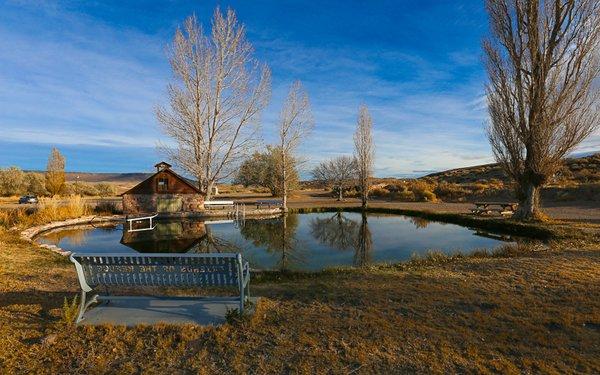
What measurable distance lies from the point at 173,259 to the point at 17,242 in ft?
30.3

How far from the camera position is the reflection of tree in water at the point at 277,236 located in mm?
10697

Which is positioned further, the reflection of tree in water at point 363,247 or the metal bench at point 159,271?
the reflection of tree in water at point 363,247

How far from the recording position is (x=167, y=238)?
14320 millimetres

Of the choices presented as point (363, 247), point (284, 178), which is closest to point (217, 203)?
point (284, 178)

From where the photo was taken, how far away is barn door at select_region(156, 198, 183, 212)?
22.6m

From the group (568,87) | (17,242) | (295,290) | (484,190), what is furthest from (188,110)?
(484,190)

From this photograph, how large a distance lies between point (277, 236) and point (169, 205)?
1103cm

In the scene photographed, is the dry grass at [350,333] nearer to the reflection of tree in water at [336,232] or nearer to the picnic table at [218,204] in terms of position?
the reflection of tree in water at [336,232]

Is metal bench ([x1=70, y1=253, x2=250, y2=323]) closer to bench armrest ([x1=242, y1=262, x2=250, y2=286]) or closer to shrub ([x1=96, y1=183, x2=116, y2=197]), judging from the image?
bench armrest ([x1=242, y1=262, x2=250, y2=286])

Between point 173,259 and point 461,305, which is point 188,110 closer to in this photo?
point 173,259

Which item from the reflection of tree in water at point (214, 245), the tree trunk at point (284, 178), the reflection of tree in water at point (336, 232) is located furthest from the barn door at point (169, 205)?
the reflection of tree in water at point (336, 232)

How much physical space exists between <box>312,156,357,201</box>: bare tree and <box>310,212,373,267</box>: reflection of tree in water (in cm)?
1247

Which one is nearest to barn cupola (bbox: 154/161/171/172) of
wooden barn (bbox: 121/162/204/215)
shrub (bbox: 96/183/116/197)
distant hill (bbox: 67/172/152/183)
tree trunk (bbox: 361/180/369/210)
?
wooden barn (bbox: 121/162/204/215)

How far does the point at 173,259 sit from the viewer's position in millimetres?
4555
